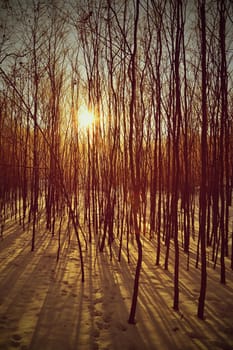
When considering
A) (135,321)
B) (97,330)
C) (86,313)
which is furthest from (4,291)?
(135,321)

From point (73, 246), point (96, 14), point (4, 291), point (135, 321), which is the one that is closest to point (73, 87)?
point (96, 14)

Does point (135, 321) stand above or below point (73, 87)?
below

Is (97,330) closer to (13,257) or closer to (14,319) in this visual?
(14,319)

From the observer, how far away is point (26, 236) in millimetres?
3424

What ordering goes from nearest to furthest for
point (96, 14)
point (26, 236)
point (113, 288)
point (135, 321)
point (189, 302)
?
point (135, 321) → point (189, 302) → point (113, 288) → point (96, 14) → point (26, 236)

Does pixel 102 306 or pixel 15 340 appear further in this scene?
pixel 102 306

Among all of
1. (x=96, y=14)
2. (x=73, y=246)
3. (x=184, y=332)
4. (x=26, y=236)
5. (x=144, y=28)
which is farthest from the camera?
(x=26, y=236)

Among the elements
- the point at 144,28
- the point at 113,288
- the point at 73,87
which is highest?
the point at 144,28

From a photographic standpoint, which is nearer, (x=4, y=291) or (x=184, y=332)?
(x=184, y=332)

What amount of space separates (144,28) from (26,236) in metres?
3.38

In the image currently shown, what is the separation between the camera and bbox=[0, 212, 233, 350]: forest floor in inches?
51.4

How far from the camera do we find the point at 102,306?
5.48 ft

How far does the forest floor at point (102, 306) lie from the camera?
131 centimetres

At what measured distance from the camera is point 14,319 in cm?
147
